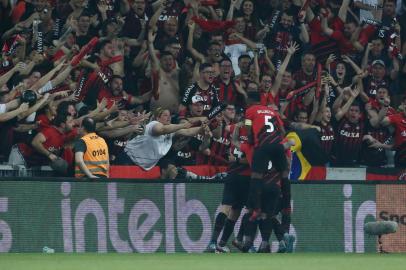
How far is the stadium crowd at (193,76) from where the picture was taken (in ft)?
59.9

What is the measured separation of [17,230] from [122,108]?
324 cm

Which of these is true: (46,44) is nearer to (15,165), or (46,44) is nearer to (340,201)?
(15,165)

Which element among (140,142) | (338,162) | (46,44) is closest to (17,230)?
(140,142)

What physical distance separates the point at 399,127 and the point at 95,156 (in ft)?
19.3

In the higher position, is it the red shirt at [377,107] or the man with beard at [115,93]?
the man with beard at [115,93]

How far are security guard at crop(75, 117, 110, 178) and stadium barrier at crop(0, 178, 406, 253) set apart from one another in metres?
0.19

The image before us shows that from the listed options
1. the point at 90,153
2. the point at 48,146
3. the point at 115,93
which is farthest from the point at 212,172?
the point at 48,146

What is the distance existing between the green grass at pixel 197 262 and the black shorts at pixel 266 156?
124cm

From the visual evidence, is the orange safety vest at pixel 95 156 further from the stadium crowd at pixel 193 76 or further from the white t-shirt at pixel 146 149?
the white t-shirt at pixel 146 149

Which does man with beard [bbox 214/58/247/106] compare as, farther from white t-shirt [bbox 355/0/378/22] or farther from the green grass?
the green grass

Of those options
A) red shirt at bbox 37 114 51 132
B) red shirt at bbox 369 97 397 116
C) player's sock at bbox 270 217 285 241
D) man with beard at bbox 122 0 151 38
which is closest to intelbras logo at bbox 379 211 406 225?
player's sock at bbox 270 217 285 241

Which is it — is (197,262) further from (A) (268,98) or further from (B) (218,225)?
(A) (268,98)

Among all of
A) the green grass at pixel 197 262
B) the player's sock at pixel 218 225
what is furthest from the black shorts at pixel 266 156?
the green grass at pixel 197 262

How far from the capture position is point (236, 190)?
16703 millimetres
